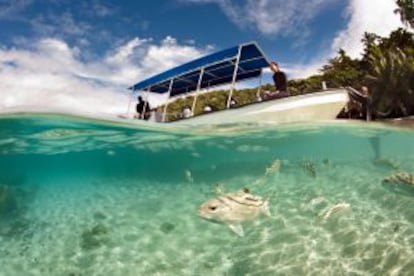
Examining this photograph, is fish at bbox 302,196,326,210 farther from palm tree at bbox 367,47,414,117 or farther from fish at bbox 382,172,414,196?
palm tree at bbox 367,47,414,117

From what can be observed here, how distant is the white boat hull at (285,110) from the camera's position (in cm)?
1502

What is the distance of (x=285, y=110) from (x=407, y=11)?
87.8 feet

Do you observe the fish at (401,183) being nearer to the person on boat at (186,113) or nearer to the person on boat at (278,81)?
the person on boat at (278,81)

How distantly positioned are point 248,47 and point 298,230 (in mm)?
7659

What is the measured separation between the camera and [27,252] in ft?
34.9

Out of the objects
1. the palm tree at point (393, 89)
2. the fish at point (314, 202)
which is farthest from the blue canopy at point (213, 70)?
the palm tree at point (393, 89)

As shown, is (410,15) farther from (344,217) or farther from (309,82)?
(344,217)

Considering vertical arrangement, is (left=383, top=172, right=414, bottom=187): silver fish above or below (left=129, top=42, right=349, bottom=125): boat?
below

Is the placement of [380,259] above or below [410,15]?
below

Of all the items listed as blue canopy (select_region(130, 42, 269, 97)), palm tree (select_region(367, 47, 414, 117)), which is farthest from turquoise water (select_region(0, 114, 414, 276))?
blue canopy (select_region(130, 42, 269, 97))

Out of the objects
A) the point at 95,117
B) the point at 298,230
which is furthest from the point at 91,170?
the point at 298,230

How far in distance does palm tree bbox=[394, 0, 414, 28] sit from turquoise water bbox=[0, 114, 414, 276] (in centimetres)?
1633

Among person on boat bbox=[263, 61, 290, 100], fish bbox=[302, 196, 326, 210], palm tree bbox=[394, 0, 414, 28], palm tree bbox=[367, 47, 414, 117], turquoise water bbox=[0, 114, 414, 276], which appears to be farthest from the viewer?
palm tree bbox=[394, 0, 414, 28]

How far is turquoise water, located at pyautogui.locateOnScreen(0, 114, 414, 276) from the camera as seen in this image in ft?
29.1
